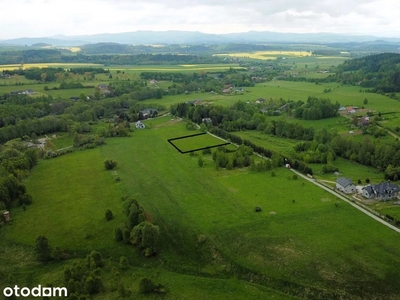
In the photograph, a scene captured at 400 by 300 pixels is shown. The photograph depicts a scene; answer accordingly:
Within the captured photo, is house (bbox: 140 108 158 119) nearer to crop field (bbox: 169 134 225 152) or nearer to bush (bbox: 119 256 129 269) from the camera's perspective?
crop field (bbox: 169 134 225 152)

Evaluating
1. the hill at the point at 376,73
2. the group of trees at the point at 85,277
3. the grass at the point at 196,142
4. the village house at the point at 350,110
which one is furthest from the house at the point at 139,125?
the hill at the point at 376,73

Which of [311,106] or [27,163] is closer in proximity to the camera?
[27,163]

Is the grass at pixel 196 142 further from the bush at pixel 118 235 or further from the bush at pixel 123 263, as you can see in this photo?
the bush at pixel 123 263

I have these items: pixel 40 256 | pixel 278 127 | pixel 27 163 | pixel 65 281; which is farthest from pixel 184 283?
pixel 278 127

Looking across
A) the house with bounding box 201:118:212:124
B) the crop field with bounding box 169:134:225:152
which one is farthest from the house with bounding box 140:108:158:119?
the crop field with bounding box 169:134:225:152

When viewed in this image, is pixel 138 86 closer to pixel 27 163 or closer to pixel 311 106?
pixel 311 106

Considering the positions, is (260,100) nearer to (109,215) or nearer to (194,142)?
(194,142)

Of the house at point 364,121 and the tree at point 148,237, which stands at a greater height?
the house at point 364,121
